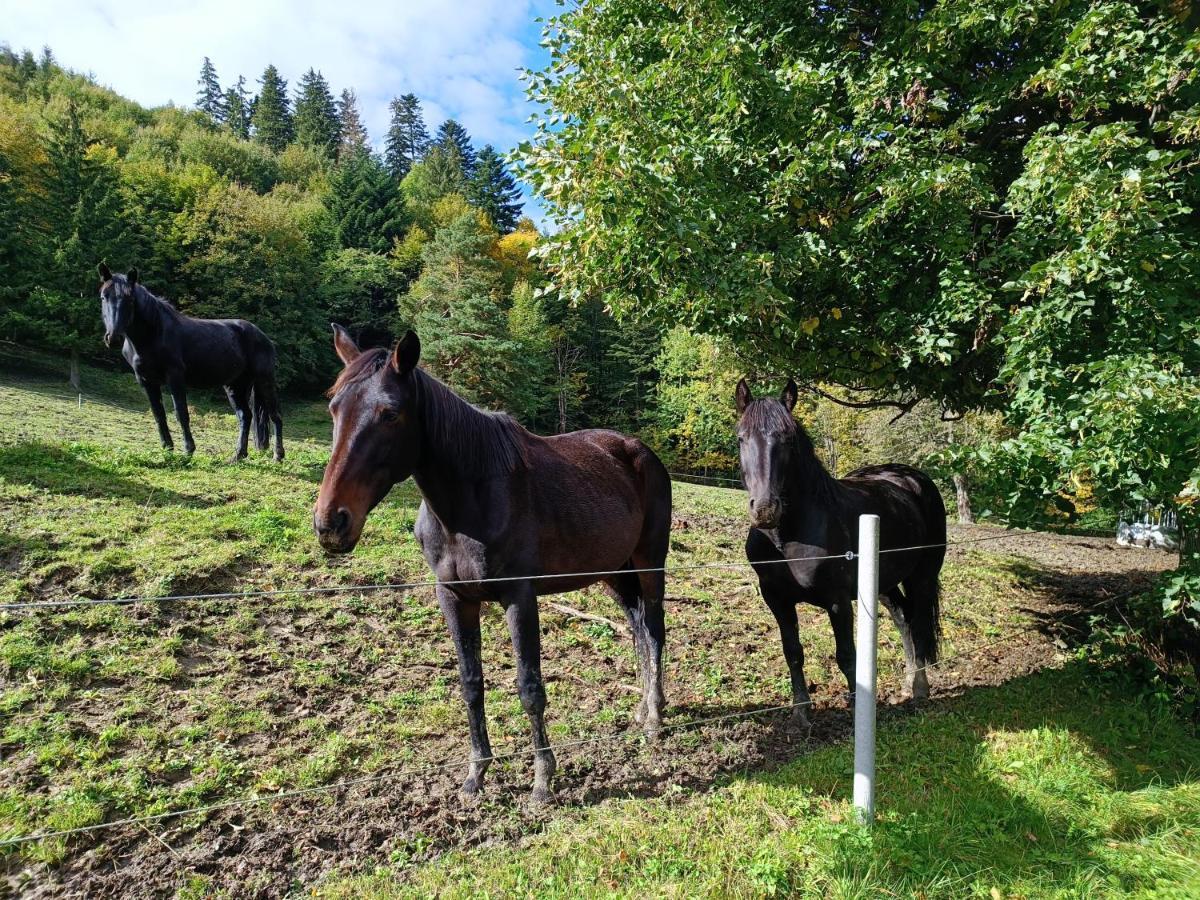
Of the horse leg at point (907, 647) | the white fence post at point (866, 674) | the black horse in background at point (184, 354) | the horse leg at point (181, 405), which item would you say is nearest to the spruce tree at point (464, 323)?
the black horse in background at point (184, 354)

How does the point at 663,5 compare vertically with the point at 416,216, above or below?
below

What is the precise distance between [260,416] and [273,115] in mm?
87708

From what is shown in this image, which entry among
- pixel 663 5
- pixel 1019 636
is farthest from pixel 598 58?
pixel 1019 636

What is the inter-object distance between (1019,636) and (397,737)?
7139 millimetres

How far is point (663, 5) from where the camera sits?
5.98m

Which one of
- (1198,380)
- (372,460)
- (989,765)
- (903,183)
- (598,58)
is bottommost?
(989,765)

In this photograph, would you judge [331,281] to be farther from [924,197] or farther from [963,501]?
[924,197]

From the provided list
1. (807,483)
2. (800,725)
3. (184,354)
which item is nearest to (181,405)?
(184,354)

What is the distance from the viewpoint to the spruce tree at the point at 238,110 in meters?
77.4

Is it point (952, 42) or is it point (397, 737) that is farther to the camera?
point (952, 42)

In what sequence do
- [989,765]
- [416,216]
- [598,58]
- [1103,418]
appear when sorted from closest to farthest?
1. [1103,418]
2. [989,765]
3. [598,58]
4. [416,216]

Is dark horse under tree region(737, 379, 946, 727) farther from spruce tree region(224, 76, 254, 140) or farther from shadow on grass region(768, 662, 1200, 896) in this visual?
spruce tree region(224, 76, 254, 140)

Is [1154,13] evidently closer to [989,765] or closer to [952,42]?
[952,42]

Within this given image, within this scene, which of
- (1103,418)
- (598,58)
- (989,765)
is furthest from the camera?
(598,58)
